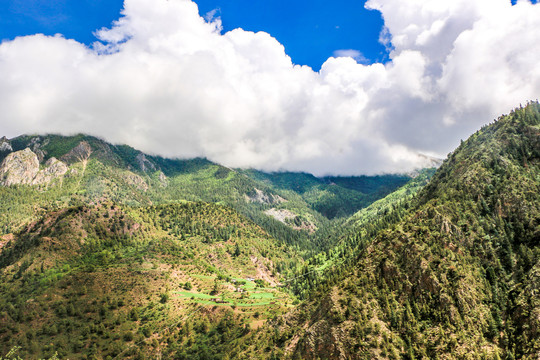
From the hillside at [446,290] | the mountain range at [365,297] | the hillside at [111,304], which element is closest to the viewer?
the hillside at [446,290]

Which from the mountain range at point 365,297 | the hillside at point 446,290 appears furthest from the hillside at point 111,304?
the hillside at point 446,290

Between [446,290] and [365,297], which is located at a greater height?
[446,290]

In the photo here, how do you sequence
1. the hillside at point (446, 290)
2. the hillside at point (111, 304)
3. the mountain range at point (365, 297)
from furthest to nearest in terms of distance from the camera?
the hillside at point (111, 304) < the mountain range at point (365, 297) < the hillside at point (446, 290)

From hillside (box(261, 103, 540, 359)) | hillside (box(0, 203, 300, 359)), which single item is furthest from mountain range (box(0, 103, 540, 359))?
hillside (box(0, 203, 300, 359))

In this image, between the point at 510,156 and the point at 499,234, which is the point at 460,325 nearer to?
the point at 499,234

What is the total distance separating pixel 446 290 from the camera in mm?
94938

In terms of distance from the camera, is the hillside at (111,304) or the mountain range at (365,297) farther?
the hillside at (111,304)

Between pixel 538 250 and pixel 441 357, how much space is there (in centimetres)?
5220

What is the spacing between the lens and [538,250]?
323ft

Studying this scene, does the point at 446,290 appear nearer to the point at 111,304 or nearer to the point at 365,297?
the point at 365,297

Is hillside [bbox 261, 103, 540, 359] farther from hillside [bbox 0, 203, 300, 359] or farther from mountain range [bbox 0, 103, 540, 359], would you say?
hillside [bbox 0, 203, 300, 359]

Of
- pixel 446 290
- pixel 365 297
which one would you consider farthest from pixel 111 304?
pixel 446 290

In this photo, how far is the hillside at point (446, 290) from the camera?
Result: 282 feet

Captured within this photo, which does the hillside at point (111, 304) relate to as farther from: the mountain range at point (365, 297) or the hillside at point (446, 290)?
the hillside at point (446, 290)
